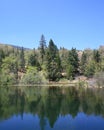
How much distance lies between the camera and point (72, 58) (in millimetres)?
92250

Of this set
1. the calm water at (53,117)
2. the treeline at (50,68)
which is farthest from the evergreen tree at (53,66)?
Result: the calm water at (53,117)

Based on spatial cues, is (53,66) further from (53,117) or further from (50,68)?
(53,117)

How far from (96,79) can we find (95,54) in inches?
943

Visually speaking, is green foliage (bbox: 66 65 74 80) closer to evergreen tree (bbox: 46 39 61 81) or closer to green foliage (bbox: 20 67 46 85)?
evergreen tree (bbox: 46 39 61 81)

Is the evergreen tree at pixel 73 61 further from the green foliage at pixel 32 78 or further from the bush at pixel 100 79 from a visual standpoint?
the bush at pixel 100 79

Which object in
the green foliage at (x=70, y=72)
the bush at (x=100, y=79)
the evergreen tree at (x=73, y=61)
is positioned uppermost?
the evergreen tree at (x=73, y=61)

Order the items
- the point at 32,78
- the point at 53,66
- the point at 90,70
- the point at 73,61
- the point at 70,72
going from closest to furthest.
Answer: the point at 32,78 < the point at 90,70 < the point at 53,66 < the point at 70,72 < the point at 73,61

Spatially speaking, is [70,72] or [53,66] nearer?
[53,66]

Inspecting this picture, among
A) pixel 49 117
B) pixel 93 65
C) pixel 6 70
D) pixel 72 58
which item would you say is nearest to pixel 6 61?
pixel 6 70

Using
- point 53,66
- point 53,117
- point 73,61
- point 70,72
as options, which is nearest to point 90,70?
point 70,72

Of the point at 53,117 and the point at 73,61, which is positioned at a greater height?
the point at 73,61

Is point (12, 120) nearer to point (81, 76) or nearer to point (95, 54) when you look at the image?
point (81, 76)

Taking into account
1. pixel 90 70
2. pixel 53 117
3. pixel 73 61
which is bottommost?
pixel 53 117

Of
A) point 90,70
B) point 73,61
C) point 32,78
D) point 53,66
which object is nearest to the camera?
point 32,78
